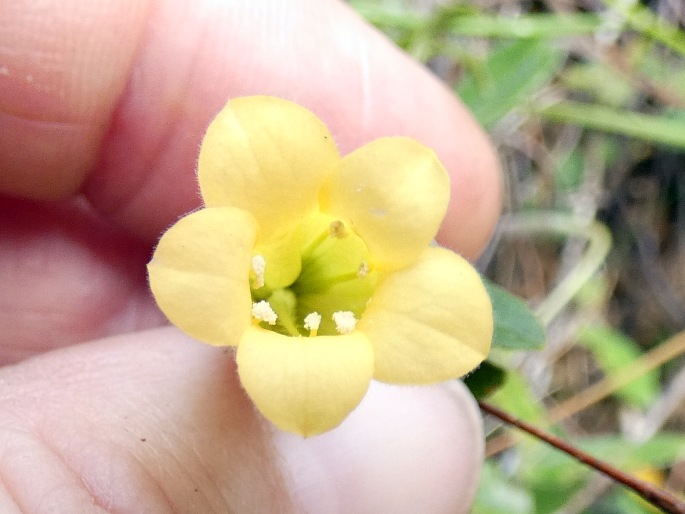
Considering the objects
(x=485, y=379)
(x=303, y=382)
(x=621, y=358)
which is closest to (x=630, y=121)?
(x=621, y=358)

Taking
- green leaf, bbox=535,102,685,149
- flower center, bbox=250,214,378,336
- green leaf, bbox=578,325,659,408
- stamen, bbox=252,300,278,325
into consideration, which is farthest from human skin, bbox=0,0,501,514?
green leaf, bbox=578,325,659,408

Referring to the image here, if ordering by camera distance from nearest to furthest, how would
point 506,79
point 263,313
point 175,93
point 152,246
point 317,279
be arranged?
point 263,313
point 317,279
point 175,93
point 152,246
point 506,79

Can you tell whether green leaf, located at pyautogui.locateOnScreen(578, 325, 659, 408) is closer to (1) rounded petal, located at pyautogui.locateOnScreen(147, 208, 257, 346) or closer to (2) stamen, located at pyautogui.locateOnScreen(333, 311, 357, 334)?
(2) stamen, located at pyautogui.locateOnScreen(333, 311, 357, 334)

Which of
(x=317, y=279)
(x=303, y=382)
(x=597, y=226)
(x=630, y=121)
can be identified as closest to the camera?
(x=303, y=382)

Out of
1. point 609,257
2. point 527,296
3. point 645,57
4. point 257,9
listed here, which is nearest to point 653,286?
point 609,257

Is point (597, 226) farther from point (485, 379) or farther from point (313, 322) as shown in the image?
point (313, 322)

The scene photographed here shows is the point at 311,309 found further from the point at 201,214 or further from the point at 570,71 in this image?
the point at 570,71
